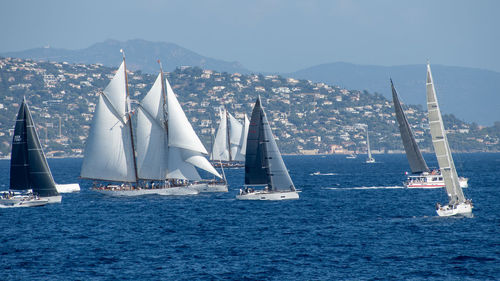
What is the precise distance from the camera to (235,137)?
162m

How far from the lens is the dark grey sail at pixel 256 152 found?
235 feet

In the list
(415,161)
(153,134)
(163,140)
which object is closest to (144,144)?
(153,134)

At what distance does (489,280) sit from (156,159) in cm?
5130

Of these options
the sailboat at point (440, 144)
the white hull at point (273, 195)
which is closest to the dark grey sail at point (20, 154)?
the white hull at point (273, 195)

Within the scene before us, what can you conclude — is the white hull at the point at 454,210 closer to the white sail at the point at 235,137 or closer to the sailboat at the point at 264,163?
the sailboat at the point at 264,163

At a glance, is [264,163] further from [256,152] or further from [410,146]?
[410,146]

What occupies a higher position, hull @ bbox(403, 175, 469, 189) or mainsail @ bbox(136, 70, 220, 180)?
mainsail @ bbox(136, 70, 220, 180)

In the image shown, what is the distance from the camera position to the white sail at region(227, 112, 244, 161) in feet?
528

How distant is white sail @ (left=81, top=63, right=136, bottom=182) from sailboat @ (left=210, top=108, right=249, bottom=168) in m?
75.7

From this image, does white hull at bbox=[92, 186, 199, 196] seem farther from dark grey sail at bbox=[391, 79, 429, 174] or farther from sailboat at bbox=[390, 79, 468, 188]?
sailboat at bbox=[390, 79, 468, 188]

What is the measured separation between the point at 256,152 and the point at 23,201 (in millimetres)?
22515

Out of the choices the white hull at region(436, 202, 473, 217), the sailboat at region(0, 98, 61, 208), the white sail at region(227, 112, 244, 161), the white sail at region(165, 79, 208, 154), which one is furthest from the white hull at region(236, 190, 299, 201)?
the white sail at region(227, 112, 244, 161)

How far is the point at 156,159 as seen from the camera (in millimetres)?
83000

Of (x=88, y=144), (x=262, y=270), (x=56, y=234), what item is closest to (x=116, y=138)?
(x=88, y=144)
